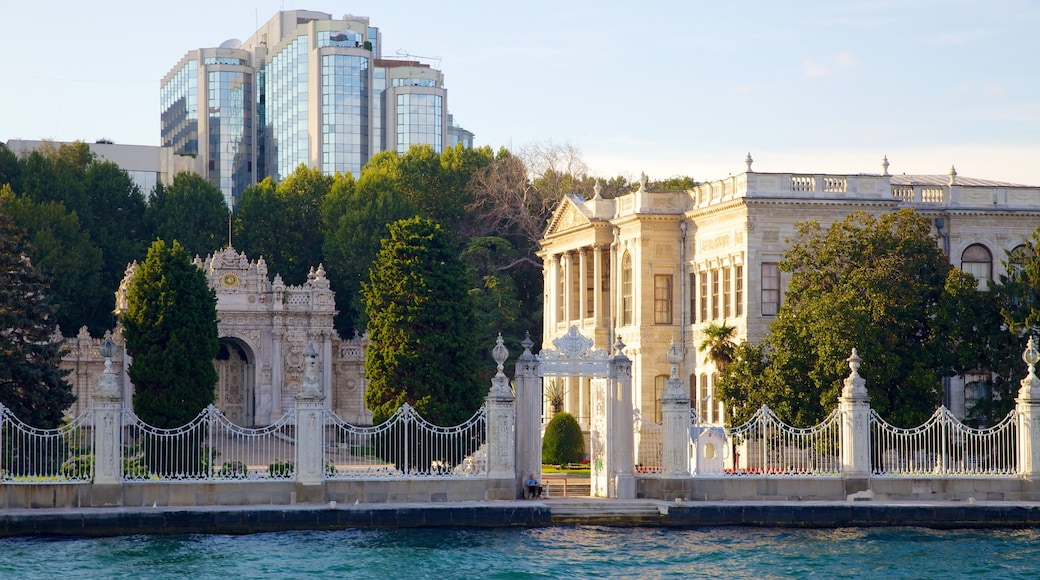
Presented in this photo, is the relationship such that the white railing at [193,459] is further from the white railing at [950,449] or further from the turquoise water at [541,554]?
the white railing at [950,449]

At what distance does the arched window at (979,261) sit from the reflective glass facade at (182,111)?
7253cm

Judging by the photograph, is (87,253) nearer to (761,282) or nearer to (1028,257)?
(761,282)

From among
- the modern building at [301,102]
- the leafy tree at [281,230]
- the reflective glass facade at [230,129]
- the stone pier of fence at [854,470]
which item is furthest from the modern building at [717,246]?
the reflective glass facade at [230,129]

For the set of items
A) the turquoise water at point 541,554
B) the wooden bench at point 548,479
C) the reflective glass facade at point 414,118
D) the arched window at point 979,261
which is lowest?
the turquoise water at point 541,554

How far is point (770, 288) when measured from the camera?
44875mm

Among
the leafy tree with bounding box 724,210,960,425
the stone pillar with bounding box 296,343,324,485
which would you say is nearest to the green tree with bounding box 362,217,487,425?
the leafy tree with bounding box 724,210,960,425

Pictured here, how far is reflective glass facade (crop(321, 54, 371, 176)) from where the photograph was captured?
99750mm

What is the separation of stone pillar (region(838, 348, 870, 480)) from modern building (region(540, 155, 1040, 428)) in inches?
470

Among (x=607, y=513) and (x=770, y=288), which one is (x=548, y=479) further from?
(x=770, y=288)

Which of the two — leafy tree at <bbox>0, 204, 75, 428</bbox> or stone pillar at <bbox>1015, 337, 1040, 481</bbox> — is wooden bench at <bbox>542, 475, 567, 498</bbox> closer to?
stone pillar at <bbox>1015, 337, 1040, 481</bbox>

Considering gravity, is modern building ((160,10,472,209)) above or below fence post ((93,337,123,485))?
above

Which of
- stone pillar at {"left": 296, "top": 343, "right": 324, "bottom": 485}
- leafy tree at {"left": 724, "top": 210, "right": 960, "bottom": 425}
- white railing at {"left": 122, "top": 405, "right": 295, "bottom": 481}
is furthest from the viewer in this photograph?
leafy tree at {"left": 724, "top": 210, "right": 960, "bottom": 425}

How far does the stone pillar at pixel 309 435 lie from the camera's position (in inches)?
1139

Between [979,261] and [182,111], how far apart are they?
78.5 metres
